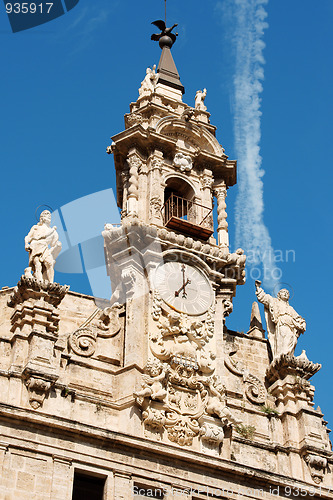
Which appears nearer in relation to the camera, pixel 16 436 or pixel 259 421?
pixel 16 436

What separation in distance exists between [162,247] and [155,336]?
3.35m

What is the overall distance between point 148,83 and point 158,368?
12.7 meters

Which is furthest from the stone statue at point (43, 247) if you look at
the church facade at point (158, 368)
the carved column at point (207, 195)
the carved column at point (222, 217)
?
the carved column at point (222, 217)

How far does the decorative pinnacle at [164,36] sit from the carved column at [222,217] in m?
8.33

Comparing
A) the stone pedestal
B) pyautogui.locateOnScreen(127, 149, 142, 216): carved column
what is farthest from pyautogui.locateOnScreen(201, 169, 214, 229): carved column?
the stone pedestal

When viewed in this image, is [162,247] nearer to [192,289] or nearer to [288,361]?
[192,289]

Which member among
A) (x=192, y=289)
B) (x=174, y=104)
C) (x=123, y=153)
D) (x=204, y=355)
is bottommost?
(x=204, y=355)

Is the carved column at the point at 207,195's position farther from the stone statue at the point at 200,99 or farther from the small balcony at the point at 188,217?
the stone statue at the point at 200,99

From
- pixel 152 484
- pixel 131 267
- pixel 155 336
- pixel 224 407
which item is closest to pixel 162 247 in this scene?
pixel 131 267

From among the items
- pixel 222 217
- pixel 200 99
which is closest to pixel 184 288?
pixel 222 217

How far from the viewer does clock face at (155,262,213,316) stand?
30297mm

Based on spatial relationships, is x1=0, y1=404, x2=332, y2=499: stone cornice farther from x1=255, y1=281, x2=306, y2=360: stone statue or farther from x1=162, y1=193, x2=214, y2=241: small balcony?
x1=162, y1=193, x2=214, y2=241: small balcony

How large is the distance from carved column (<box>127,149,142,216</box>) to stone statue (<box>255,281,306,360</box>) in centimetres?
479

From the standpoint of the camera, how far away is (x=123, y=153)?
34.2m
